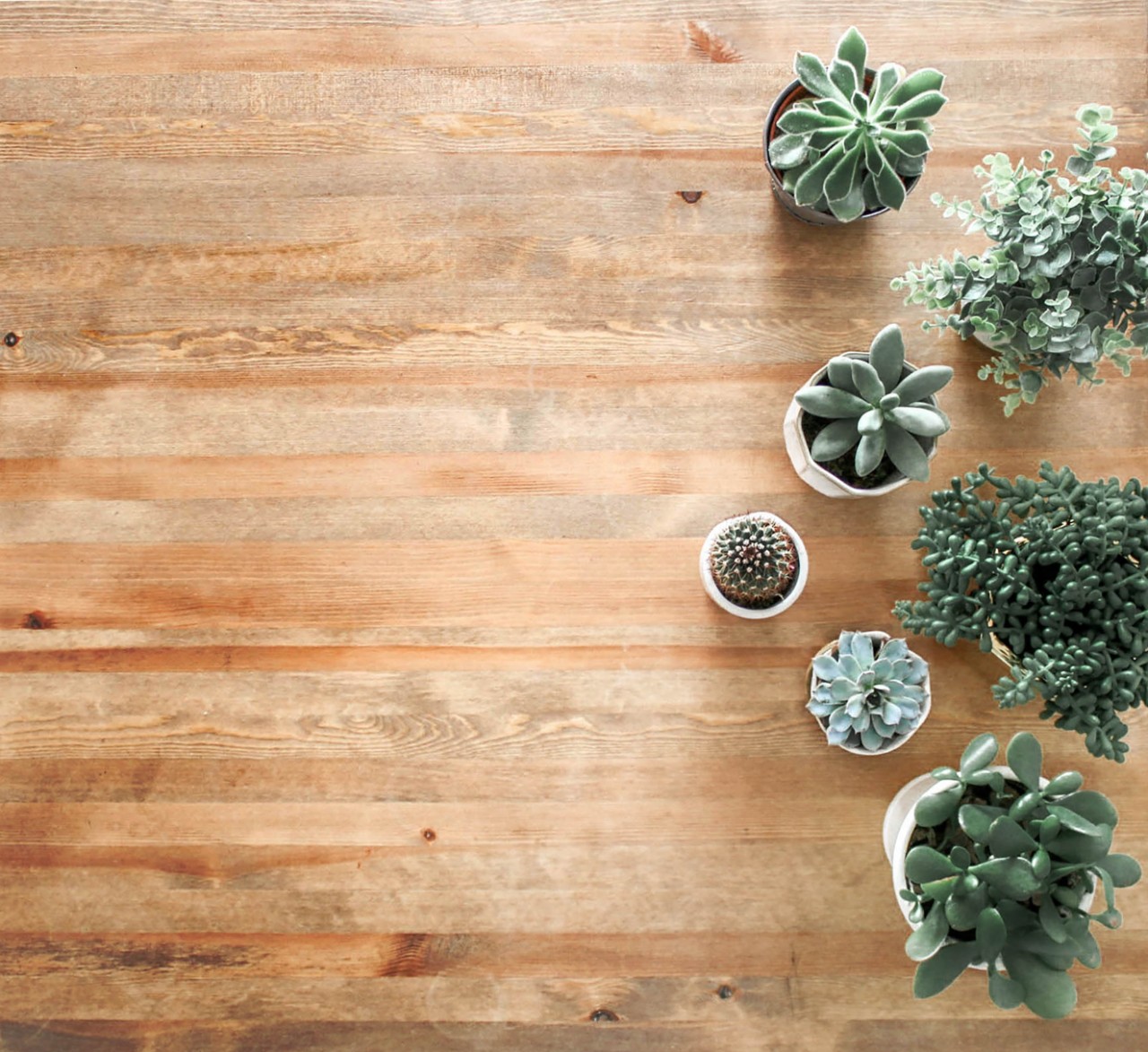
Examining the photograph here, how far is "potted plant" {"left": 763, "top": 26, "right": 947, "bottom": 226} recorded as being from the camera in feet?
5.13

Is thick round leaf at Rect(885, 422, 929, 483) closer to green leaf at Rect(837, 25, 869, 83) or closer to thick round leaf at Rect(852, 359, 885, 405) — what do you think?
thick round leaf at Rect(852, 359, 885, 405)

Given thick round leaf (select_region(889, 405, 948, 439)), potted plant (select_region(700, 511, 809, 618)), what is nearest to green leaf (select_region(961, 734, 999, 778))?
potted plant (select_region(700, 511, 809, 618))

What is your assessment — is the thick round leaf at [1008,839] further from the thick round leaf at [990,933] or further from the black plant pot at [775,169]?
the black plant pot at [775,169]

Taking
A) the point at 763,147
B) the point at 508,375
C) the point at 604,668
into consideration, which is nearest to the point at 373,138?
the point at 508,375

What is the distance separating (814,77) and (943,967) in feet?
5.19

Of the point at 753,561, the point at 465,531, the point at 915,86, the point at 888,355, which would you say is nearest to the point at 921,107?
the point at 915,86

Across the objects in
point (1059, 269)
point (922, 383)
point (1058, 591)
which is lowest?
point (1058, 591)

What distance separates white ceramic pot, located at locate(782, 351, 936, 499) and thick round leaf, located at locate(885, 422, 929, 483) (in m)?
0.06

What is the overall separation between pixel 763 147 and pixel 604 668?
1.16 meters

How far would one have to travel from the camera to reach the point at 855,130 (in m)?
1.57

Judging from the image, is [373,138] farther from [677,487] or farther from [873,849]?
[873,849]

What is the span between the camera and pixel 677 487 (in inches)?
74.1

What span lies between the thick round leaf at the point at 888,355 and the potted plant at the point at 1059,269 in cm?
12

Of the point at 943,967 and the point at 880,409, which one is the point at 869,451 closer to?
the point at 880,409
